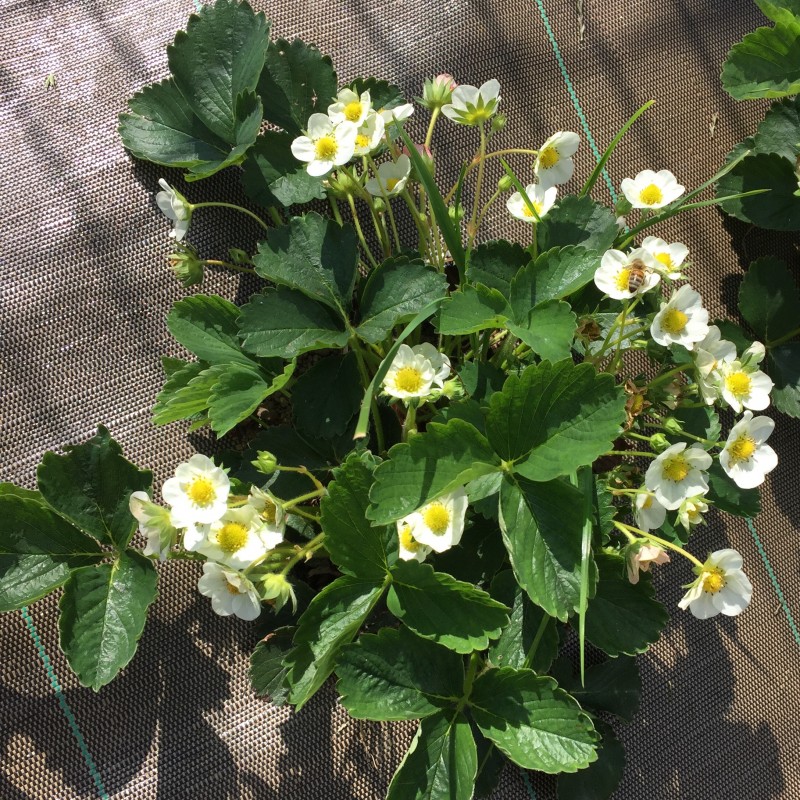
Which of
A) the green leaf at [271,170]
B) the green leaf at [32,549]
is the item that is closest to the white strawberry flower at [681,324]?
the green leaf at [271,170]

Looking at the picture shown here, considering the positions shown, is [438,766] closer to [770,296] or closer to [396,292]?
[396,292]

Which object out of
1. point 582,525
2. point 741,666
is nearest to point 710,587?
point 582,525

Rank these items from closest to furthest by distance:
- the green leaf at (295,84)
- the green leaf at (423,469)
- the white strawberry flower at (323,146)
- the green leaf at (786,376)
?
the green leaf at (423,469) → the white strawberry flower at (323,146) → the green leaf at (295,84) → the green leaf at (786,376)

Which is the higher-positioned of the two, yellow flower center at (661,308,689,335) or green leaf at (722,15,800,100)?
green leaf at (722,15,800,100)

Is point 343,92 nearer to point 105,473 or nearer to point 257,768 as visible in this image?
point 105,473

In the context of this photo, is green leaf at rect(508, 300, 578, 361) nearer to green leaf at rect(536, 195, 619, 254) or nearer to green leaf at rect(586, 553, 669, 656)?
green leaf at rect(536, 195, 619, 254)

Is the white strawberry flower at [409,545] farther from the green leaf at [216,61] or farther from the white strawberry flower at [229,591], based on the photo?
the green leaf at [216,61]

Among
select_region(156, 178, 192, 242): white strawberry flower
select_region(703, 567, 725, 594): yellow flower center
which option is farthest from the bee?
select_region(156, 178, 192, 242): white strawberry flower
